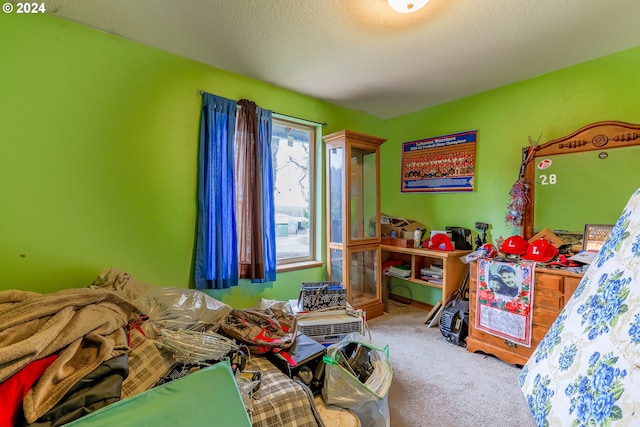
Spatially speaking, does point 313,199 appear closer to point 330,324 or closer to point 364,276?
point 364,276

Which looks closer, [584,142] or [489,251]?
[584,142]

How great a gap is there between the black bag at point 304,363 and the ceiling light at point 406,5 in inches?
75.5

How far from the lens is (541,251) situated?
211 centimetres

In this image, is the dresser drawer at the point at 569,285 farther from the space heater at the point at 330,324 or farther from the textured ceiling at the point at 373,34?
the textured ceiling at the point at 373,34

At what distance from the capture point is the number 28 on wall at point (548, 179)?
2309mm

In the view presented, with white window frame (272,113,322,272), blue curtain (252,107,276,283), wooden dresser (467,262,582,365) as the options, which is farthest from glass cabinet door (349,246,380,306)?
wooden dresser (467,262,582,365)

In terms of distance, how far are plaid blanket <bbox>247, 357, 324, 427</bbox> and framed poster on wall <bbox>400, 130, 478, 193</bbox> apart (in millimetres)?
2642

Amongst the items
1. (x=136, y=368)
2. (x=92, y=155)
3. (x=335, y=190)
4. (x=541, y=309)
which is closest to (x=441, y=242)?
(x=541, y=309)

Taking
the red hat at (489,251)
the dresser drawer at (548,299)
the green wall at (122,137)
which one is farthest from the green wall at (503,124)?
the dresser drawer at (548,299)

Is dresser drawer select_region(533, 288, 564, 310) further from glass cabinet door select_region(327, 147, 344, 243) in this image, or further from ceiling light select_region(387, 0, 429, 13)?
ceiling light select_region(387, 0, 429, 13)

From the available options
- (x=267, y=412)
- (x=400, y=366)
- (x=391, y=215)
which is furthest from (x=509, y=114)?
(x=267, y=412)

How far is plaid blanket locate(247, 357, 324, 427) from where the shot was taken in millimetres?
1015

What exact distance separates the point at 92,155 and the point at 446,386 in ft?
9.32
